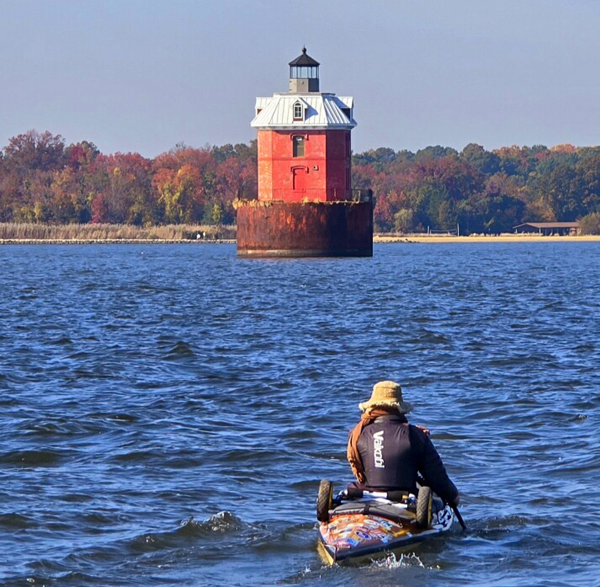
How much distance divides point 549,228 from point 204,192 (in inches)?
1771

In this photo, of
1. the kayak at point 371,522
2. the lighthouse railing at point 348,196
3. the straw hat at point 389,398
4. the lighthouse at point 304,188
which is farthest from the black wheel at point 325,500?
the lighthouse railing at point 348,196

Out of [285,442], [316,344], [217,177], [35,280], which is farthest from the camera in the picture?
[217,177]

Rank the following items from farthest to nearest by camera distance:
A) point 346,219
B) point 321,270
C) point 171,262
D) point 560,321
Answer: point 171,262, point 346,219, point 321,270, point 560,321

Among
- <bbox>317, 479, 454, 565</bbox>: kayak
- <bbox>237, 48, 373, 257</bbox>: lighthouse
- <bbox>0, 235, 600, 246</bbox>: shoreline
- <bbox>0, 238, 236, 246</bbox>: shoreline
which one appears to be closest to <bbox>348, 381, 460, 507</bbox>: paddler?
<bbox>317, 479, 454, 565</bbox>: kayak

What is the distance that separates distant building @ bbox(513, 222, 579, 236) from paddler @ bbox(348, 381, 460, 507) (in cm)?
16129

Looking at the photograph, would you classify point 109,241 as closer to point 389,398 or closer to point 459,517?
point 459,517

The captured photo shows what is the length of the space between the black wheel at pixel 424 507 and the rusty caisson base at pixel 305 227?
70.9 metres

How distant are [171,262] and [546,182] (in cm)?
Result: 9535

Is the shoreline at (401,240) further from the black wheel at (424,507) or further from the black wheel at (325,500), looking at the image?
the black wheel at (424,507)

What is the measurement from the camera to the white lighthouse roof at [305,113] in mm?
85250

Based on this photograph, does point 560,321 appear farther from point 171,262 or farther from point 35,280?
point 171,262

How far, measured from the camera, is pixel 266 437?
18547 millimetres

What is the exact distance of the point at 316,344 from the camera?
30859 mm

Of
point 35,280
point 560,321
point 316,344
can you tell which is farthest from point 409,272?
point 316,344
